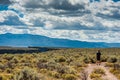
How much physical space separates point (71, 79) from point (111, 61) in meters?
35.9

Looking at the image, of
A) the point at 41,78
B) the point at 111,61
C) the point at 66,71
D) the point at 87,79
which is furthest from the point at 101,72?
the point at 111,61

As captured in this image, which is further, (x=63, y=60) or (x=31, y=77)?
(x=63, y=60)

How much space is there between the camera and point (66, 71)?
158 feet

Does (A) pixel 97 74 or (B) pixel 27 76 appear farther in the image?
(A) pixel 97 74

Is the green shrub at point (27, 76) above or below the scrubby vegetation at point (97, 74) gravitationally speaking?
above

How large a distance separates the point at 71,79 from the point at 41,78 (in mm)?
7013

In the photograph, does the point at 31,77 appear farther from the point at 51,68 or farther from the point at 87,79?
the point at 51,68

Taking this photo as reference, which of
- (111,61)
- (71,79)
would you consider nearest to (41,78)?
(71,79)

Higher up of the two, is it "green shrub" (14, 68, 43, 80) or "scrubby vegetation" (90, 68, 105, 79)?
"green shrub" (14, 68, 43, 80)

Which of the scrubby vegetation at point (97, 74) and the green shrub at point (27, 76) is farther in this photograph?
the scrubby vegetation at point (97, 74)

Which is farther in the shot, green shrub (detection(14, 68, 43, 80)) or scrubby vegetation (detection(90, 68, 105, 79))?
scrubby vegetation (detection(90, 68, 105, 79))

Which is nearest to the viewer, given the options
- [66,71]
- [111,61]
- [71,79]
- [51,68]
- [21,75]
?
[21,75]

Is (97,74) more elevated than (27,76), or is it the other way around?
(27,76)

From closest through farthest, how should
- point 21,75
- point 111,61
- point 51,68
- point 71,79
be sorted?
point 21,75, point 71,79, point 51,68, point 111,61
